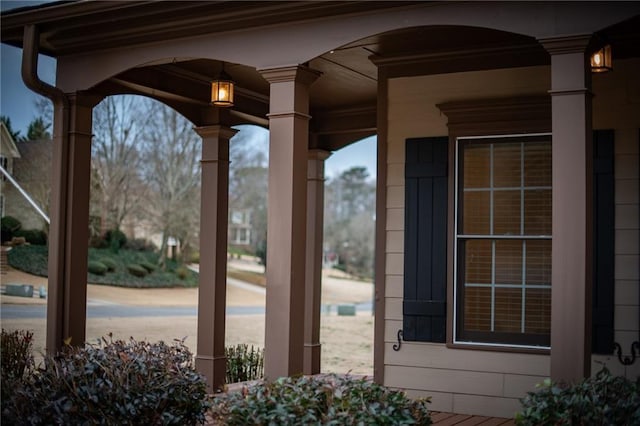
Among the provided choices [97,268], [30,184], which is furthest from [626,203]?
[97,268]

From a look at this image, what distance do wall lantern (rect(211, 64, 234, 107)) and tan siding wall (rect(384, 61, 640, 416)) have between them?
1.61 metres

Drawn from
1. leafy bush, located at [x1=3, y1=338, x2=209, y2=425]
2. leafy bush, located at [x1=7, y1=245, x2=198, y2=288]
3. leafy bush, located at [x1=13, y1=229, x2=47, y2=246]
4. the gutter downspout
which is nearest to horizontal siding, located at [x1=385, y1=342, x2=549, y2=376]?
leafy bush, located at [x1=3, y1=338, x2=209, y2=425]

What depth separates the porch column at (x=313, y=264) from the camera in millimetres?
9977

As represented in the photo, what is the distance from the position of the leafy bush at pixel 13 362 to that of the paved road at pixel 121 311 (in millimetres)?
14084

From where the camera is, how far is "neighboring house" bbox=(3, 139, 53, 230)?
2652 cm

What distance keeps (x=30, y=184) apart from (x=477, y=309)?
2333 centimetres

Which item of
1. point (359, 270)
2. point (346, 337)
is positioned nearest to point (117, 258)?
point (346, 337)

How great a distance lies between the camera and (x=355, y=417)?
14.0 feet

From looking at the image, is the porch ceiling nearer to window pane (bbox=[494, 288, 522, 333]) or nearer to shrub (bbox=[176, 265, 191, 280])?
window pane (bbox=[494, 288, 522, 333])

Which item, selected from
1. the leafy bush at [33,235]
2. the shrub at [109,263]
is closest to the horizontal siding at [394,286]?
the leafy bush at [33,235]

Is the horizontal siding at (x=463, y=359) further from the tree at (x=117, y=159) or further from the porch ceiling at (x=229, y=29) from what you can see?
the tree at (x=117, y=159)

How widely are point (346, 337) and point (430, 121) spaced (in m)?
18.3

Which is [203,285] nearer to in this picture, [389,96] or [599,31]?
[389,96]

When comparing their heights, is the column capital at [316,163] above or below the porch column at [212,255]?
above
